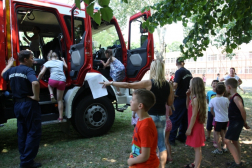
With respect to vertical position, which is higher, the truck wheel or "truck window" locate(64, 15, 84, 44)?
"truck window" locate(64, 15, 84, 44)

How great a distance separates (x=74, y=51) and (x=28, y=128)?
1926 millimetres

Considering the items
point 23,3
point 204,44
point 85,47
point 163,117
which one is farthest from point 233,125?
point 23,3

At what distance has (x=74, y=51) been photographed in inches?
194

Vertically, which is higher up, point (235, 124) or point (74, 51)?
point (74, 51)

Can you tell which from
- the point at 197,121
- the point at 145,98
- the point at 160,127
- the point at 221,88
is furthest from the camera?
the point at 221,88

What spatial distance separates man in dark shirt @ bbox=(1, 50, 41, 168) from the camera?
368cm

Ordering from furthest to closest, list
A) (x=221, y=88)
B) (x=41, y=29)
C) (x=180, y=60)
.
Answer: (x=41, y=29)
(x=180, y=60)
(x=221, y=88)

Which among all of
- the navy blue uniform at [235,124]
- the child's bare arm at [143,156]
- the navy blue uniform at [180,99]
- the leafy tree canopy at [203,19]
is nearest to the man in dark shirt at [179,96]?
the navy blue uniform at [180,99]

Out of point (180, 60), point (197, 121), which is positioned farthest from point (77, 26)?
point (197, 121)

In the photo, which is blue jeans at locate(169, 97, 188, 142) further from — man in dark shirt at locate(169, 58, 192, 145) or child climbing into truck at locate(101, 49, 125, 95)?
child climbing into truck at locate(101, 49, 125, 95)

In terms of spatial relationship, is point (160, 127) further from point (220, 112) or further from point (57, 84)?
point (57, 84)

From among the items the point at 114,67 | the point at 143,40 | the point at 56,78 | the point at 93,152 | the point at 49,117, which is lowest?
the point at 93,152

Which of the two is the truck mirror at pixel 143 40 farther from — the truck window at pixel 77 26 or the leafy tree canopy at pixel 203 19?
the truck window at pixel 77 26

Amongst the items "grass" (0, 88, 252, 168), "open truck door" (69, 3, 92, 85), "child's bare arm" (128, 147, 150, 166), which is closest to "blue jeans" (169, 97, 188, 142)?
"grass" (0, 88, 252, 168)
